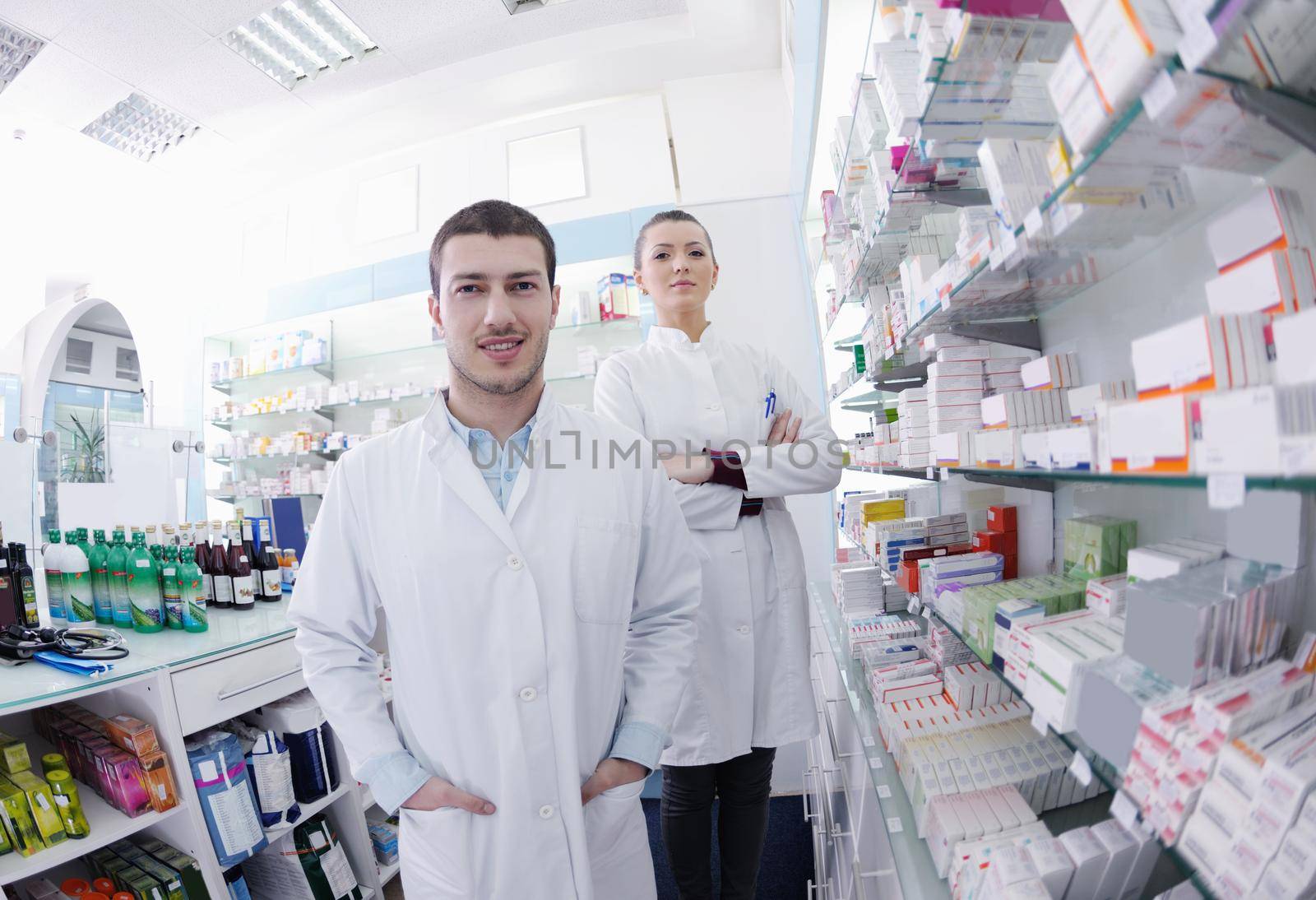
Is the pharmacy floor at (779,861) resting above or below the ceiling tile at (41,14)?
below

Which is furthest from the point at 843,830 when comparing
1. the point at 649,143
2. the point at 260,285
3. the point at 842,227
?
the point at 260,285

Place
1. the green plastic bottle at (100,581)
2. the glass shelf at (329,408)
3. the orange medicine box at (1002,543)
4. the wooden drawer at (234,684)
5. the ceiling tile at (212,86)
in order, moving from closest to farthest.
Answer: the orange medicine box at (1002,543) < the wooden drawer at (234,684) < the green plastic bottle at (100,581) < the ceiling tile at (212,86) < the glass shelf at (329,408)

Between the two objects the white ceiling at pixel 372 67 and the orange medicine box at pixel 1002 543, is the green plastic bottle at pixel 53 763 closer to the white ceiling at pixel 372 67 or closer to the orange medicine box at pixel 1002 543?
the orange medicine box at pixel 1002 543

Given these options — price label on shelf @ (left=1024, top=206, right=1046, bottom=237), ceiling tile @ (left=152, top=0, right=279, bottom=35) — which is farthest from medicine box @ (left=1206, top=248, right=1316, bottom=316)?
ceiling tile @ (left=152, top=0, right=279, bottom=35)

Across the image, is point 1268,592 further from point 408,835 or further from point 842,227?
point 842,227

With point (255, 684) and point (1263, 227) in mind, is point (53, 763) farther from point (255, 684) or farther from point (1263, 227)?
point (1263, 227)

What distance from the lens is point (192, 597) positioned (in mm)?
2266

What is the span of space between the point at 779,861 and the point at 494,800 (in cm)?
208

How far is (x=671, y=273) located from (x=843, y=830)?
185 cm

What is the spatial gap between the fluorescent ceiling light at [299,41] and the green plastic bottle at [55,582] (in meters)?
3.31

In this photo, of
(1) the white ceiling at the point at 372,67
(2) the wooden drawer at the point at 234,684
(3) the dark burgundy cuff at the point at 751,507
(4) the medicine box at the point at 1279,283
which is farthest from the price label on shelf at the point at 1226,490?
(1) the white ceiling at the point at 372,67

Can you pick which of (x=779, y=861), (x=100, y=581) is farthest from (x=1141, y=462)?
(x=100, y=581)

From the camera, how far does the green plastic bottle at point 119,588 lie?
2354 millimetres

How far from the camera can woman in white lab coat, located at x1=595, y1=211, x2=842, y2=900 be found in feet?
5.93
